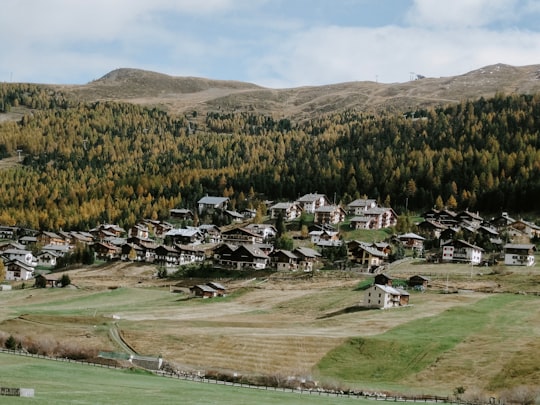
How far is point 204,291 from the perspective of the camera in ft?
324

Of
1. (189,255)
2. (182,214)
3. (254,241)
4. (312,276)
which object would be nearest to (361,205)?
(254,241)

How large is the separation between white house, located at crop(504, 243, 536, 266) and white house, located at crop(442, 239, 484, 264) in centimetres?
610

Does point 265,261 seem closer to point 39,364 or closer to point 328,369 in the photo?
point 328,369

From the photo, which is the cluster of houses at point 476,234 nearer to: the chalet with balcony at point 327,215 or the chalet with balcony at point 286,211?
the chalet with balcony at point 327,215

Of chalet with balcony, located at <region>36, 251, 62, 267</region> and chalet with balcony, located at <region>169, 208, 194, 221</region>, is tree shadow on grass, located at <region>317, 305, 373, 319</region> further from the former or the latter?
chalet with balcony, located at <region>169, 208, 194, 221</region>

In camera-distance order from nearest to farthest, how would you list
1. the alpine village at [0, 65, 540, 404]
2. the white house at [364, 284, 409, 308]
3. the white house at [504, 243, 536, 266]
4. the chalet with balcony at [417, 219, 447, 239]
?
the alpine village at [0, 65, 540, 404], the white house at [364, 284, 409, 308], the white house at [504, 243, 536, 266], the chalet with balcony at [417, 219, 447, 239]

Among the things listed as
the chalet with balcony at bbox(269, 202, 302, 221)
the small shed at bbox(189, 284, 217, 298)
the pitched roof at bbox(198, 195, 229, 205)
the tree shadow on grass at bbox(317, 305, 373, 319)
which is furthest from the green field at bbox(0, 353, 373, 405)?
the pitched roof at bbox(198, 195, 229, 205)

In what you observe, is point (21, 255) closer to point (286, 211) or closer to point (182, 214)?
point (182, 214)

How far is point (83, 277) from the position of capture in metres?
120

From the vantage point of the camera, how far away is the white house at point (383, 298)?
82562 mm

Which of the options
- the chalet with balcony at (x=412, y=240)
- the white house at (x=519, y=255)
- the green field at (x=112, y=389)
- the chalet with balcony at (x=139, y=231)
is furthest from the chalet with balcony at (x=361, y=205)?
the green field at (x=112, y=389)

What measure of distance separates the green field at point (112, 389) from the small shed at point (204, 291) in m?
44.0

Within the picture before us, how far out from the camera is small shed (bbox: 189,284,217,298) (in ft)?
324

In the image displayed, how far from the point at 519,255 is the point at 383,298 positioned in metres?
34.4
